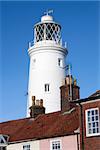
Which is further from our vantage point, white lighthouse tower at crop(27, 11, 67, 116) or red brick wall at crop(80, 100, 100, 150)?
white lighthouse tower at crop(27, 11, 67, 116)

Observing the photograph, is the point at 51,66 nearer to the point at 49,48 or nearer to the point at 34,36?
the point at 49,48

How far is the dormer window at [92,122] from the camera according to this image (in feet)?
97.9

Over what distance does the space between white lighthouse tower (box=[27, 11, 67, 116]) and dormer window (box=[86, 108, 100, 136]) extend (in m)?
18.1

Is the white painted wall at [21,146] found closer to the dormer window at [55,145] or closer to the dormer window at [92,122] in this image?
the dormer window at [55,145]

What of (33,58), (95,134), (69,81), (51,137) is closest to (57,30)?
(33,58)

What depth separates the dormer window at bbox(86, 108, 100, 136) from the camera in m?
29.8

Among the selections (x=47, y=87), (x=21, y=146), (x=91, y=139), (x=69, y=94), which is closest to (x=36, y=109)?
(x=69, y=94)

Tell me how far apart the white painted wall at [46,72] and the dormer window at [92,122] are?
18.2 m

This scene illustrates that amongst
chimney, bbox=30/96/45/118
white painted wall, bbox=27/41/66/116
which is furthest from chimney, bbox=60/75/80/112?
white painted wall, bbox=27/41/66/116

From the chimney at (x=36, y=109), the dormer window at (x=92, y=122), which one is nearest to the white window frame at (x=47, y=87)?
the chimney at (x=36, y=109)

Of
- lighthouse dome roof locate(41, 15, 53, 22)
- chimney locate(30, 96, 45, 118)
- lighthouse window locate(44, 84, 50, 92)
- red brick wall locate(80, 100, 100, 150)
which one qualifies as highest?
lighthouse dome roof locate(41, 15, 53, 22)

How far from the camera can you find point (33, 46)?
52469 mm

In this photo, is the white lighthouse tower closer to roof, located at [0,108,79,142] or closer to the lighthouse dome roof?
the lighthouse dome roof

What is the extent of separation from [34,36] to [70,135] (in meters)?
24.7
